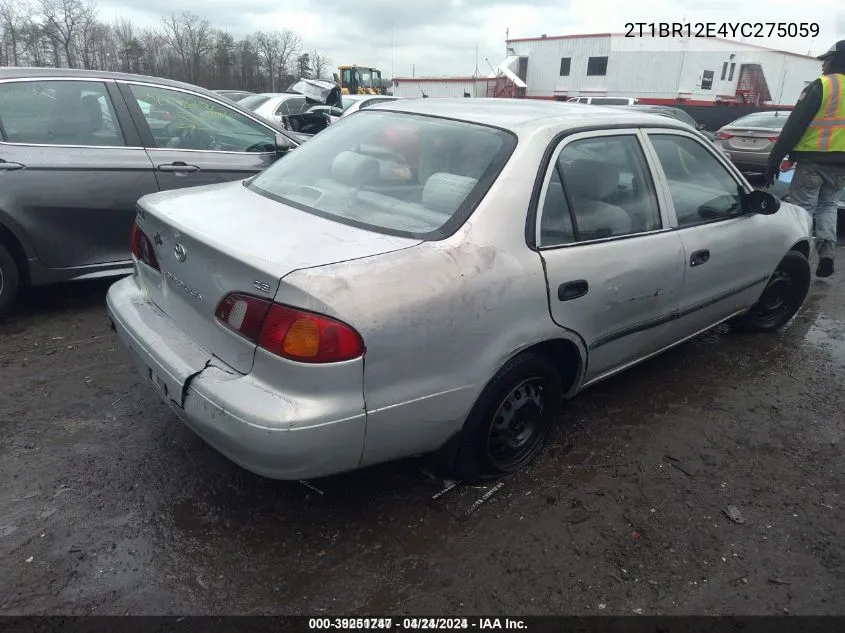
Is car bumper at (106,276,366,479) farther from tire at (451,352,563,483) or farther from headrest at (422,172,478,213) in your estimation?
headrest at (422,172,478,213)

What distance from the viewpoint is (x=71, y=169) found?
154 inches

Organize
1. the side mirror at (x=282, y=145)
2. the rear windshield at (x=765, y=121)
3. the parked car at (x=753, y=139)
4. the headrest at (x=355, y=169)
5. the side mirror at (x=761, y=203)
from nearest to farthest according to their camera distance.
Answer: the headrest at (x=355, y=169) < the side mirror at (x=761, y=203) < the side mirror at (x=282, y=145) < the parked car at (x=753, y=139) < the rear windshield at (x=765, y=121)

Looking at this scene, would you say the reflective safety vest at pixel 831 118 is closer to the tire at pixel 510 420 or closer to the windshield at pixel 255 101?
the tire at pixel 510 420

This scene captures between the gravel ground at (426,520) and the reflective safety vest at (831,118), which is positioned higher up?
the reflective safety vest at (831,118)

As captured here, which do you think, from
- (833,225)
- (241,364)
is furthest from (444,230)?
(833,225)

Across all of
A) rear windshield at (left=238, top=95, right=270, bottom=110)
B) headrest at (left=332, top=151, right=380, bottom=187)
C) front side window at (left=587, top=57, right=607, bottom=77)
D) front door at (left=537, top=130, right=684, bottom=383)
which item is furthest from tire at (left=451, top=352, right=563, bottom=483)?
front side window at (left=587, top=57, right=607, bottom=77)

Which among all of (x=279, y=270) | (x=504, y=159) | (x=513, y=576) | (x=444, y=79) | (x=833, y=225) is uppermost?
(x=444, y=79)

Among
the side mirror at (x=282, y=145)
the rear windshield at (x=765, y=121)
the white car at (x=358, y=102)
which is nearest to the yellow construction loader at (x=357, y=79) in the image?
the white car at (x=358, y=102)

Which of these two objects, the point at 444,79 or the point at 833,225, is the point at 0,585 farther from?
the point at 444,79

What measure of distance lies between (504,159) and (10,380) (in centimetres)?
296

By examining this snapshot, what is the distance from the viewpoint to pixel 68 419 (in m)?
2.97

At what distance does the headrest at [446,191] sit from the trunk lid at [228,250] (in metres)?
0.29

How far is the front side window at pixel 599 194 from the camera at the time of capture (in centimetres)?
252

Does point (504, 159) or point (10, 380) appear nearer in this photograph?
point (504, 159)
